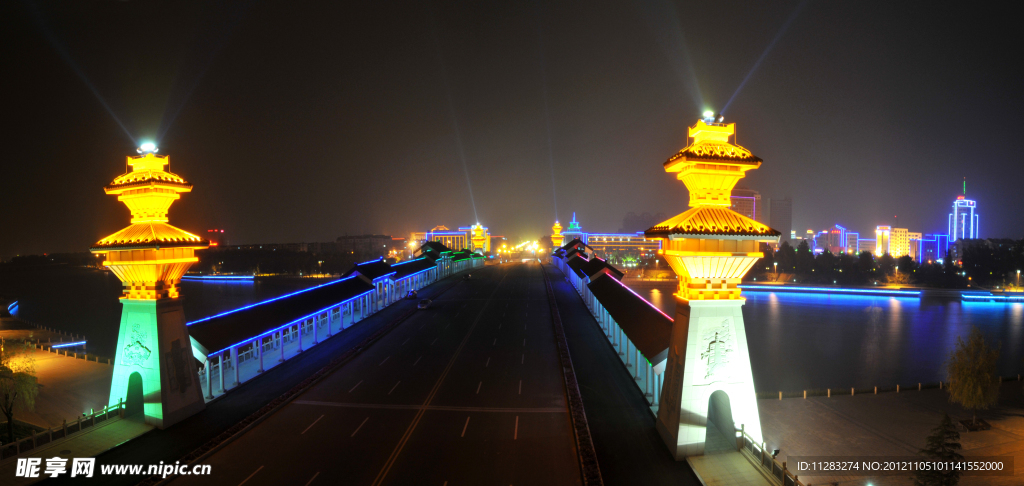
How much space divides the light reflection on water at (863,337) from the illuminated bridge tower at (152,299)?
28274mm

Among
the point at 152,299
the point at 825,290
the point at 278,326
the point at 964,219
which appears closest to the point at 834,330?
the point at 825,290

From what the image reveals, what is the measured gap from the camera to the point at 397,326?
96.0ft

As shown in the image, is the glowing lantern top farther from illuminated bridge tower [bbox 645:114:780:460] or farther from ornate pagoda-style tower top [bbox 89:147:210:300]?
illuminated bridge tower [bbox 645:114:780:460]

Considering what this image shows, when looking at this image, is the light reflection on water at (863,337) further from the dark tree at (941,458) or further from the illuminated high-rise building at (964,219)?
the illuminated high-rise building at (964,219)

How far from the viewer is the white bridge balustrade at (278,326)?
54.5ft

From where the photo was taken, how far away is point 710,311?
11672mm

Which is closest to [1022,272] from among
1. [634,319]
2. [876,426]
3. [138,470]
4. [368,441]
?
[876,426]

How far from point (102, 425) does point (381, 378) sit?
8722 millimetres

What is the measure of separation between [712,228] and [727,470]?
19.9 feet

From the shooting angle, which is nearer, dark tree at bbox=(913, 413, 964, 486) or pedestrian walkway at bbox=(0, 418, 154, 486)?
dark tree at bbox=(913, 413, 964, 486)

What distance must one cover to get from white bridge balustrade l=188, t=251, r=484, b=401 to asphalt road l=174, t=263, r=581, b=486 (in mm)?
Answer: 3463

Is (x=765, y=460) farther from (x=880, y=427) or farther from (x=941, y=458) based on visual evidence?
(x=880, y=427)

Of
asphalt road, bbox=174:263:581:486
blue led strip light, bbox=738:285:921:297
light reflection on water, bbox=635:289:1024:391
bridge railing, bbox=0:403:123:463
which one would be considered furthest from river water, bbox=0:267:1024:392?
bridge railing, bbox=0:403:123:463

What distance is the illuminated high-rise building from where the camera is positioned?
6083 inches
